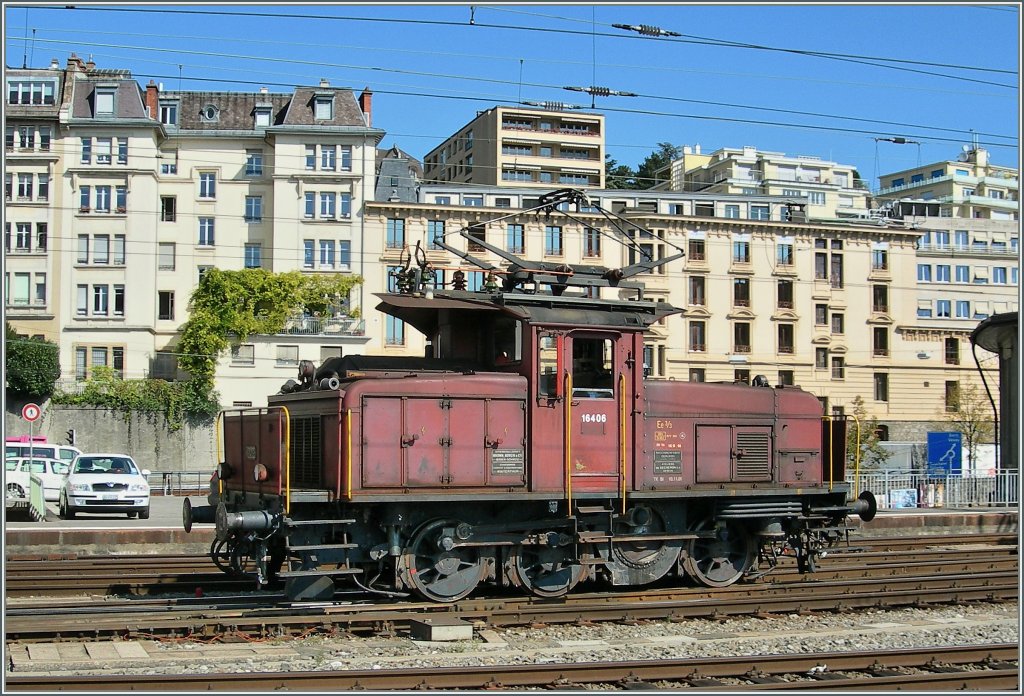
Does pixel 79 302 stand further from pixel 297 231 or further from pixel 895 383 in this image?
pixel 895 383

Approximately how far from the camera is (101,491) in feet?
85.5

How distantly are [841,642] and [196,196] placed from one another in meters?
51.1

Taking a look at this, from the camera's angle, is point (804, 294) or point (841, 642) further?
point (804, 294)

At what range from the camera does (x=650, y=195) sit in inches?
2443

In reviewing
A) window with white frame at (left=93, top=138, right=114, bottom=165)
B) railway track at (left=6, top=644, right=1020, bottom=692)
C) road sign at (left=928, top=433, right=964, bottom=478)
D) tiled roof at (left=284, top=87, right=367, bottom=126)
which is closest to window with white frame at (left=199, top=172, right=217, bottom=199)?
window with white frame at (left=93, top=138, right=114, bottom=165)

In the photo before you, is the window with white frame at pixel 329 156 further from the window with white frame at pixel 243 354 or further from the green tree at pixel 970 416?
the green tree at pixel 970 416

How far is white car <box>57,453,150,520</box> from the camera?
25875mm

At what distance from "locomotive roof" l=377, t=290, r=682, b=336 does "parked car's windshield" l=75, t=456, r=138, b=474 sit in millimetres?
15699

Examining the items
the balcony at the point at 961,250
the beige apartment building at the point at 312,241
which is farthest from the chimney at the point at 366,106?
the balcony at the point at 961,250

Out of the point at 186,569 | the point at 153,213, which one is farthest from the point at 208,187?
the point at 186,569

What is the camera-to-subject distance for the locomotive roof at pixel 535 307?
43.6 feet

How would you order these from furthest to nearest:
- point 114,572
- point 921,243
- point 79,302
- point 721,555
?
point 921,243
point 79,302
point 114,572
point 721,555

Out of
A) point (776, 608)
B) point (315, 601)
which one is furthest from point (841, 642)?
point (315, 601)

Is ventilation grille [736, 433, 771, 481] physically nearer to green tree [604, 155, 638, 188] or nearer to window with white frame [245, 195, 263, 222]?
window with white frame [245, 195, 263, 222]
